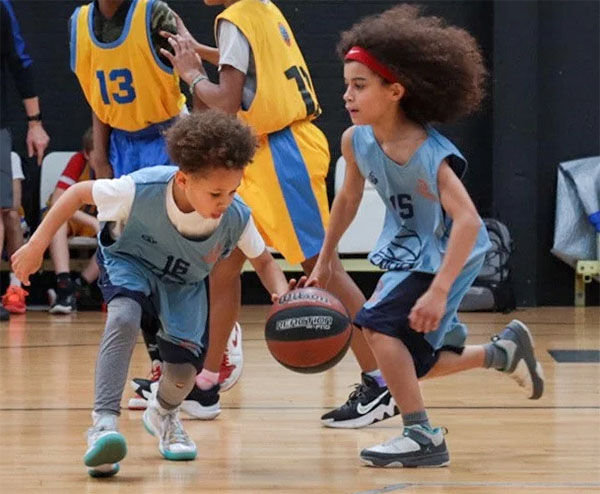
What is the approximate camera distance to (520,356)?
12.1 ft

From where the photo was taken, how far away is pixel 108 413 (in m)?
3.19

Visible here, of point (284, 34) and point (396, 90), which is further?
point (284, 34)

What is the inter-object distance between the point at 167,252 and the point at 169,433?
51 cm

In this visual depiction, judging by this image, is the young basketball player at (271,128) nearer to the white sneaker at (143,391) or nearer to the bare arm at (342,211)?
the white sneaker at (143,391)

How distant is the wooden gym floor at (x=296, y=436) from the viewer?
3129mm

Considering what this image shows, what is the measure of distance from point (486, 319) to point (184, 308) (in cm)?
420

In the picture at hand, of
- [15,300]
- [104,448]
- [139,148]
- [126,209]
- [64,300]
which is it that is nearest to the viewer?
[104,448]

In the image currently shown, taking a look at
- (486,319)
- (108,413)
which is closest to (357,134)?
(108,413)

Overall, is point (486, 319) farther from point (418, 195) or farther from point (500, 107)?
point (418, 195)

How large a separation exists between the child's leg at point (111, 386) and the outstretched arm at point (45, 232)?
24cm

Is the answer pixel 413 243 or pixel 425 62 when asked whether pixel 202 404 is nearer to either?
pixel 413 243

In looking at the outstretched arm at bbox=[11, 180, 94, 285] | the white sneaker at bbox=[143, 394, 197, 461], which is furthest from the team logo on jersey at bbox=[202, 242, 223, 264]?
the white sneaker at bbox=[143, 394, 197, 461]

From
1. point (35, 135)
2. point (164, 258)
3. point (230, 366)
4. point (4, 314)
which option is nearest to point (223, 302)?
point (230, 366)

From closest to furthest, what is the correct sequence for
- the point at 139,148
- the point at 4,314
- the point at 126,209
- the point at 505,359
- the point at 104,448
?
the point at 104,448
the point at 126,209
the point at 505,359
the point at 139,148
the point at 4,314
